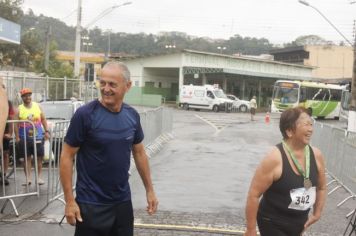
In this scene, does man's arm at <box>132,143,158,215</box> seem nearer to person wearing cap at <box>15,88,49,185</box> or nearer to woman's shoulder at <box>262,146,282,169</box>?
woman's shoulder at <box>262,146,282,169</box>

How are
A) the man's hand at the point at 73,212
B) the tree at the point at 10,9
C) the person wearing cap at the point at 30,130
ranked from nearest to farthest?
the man's hand at the point at 73,212 → the person wearing cap at the point at 30,130 → the tree at the point at 10,9

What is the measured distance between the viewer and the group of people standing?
3.93 metres

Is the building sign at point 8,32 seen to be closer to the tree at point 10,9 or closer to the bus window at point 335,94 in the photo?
the tree at point 10,9

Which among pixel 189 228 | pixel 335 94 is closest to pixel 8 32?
pixel 189 228

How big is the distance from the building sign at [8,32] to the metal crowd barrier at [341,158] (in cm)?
1360

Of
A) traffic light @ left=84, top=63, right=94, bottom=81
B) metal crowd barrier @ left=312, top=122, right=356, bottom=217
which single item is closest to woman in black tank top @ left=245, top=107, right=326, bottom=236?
metal crowd barrier @ left=312, top=122, right=356, bottom=217

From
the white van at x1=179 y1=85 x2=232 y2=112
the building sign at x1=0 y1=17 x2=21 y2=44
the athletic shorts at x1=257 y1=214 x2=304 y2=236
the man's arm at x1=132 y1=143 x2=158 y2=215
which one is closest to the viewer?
the athletic shorts at x1=257 y1=214 x2=304 y2=236

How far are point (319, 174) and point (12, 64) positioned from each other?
2104 inches

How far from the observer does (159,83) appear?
63.4 meters

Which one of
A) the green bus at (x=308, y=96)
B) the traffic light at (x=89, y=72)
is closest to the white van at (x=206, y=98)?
the green bus at (x=308, y=96)

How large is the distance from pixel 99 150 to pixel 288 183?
1372 mm

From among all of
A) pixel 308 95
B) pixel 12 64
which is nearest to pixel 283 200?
pixel 308 95

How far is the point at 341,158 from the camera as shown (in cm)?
1122

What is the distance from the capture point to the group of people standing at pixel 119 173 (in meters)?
3.93
